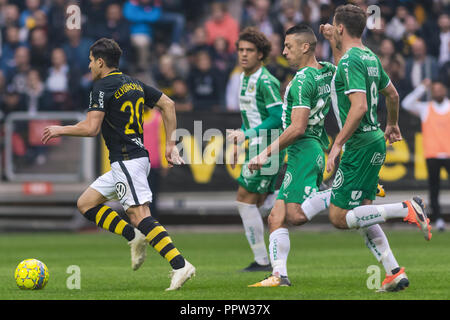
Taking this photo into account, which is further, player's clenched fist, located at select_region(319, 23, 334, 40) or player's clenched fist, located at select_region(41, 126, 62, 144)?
player's clenched fist, located at select_region(319, 23, 334, 40)

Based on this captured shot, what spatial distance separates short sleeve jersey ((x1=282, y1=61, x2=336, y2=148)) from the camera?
8484 millimetres

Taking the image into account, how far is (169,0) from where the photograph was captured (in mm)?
21953

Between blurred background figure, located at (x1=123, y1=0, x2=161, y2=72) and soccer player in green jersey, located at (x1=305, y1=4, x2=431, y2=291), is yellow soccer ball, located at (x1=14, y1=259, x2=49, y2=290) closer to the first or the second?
soccer player in green jersey, located at (x1=305, y1=4, x2=431, y2=291)

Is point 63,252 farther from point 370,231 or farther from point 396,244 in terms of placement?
point 370,231

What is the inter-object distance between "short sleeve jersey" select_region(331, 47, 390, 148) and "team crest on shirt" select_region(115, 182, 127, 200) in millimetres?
2144

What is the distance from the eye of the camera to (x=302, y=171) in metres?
8.80

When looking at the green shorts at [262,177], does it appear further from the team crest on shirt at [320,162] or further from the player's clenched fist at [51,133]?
the player's clenched fist at [51,133]

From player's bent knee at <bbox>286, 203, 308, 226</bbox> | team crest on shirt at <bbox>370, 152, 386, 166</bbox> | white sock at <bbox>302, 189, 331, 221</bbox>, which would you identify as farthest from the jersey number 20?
team crest on shirt at <bbox>370, 152, 386, 166</bbox>

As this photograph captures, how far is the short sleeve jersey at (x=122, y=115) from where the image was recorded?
27.9ft

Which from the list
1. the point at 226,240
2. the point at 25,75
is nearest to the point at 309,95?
A: the point at 226,240

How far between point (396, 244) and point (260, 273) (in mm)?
4450

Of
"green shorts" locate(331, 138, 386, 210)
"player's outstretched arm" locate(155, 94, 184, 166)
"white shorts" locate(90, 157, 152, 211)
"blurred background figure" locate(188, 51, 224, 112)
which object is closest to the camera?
"green shorts" locate(331, 138, 386, 210)

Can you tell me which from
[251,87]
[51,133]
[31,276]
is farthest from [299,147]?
[31,276]

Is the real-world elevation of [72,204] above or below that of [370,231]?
below
